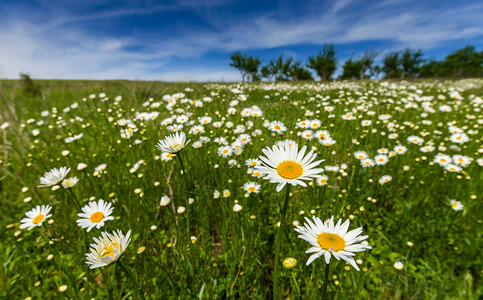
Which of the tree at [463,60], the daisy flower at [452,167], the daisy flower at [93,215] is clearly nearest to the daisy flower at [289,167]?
the daisy flower at [93,215]

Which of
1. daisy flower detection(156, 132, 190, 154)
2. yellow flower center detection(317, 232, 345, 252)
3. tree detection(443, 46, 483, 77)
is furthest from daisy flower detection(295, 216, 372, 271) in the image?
tree detection(443, 46, 483, 77)

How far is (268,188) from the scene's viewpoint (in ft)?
7.09

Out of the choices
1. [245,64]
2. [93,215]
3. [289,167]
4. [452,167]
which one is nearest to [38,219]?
[93,215]

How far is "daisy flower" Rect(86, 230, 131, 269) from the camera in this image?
0.86m

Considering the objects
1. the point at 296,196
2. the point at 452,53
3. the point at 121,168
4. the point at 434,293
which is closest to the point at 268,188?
the point at 296,196

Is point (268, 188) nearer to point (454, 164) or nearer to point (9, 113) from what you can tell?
point (454, 164)

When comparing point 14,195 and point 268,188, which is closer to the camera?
point 268,188

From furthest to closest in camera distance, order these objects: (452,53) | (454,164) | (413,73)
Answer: (452,53)
(413,73)
(454,164)

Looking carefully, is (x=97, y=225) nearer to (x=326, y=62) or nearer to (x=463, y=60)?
(x=326, y=62)

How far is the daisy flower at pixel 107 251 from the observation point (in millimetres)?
864

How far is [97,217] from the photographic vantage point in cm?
139

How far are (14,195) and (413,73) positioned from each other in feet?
232

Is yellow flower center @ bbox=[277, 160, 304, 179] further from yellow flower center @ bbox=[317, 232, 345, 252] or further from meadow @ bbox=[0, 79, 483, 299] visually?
yellow flower center @ bbox=[317, 232, 345, 252]

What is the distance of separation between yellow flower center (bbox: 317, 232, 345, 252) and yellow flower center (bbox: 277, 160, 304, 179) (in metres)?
0.28
